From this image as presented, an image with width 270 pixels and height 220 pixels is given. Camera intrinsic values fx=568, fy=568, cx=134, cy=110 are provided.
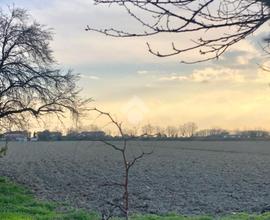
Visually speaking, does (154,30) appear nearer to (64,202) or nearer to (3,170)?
(64,202)

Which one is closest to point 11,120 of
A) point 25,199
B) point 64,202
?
point 25,199

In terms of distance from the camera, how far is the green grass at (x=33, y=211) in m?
13.5

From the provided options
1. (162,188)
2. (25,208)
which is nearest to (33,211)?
(25,208)

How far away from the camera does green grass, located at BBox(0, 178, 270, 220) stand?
13469mm

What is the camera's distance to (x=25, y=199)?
20672 millimetres

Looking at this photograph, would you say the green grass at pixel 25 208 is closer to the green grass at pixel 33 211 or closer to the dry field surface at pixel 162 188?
the green grass at pixel 33 211

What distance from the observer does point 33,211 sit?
625 inches

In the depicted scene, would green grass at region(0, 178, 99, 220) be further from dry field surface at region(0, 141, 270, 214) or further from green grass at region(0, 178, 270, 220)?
dry field surface at region(0, 141, 270, 214)

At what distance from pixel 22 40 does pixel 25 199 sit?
988 cm

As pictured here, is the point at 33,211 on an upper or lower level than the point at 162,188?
lower

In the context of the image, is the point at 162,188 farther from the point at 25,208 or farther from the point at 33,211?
the point at 33,211

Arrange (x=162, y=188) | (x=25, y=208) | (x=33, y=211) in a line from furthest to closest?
(x=162, y=188) < (x=25, y=208) < (x=33, y=211)

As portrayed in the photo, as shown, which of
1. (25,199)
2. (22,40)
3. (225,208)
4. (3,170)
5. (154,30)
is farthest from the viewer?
(3,170)

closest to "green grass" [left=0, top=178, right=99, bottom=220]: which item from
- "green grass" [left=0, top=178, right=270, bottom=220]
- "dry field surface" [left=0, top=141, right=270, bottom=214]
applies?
"green grass" [left=0, top=178, right=270, bottom=220]
